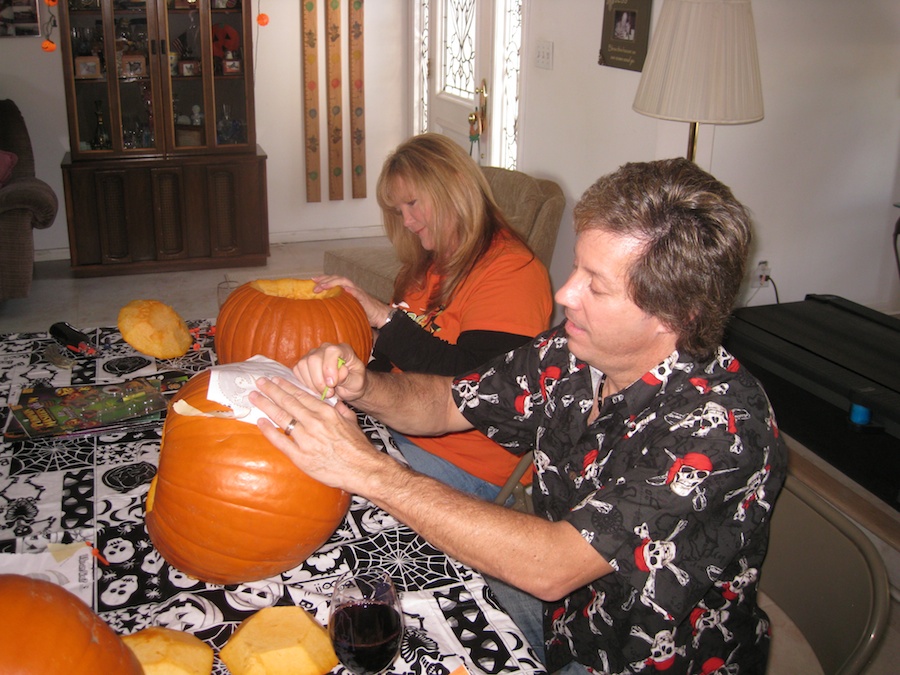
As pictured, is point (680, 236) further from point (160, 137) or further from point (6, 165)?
point (160, 137)

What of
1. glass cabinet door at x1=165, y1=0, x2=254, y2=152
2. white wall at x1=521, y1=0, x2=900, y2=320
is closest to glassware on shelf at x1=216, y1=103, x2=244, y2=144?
glass cabinet door at x1=165, y1=0, x2=254, y2=152

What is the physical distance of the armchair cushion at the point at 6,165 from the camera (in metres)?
3.95

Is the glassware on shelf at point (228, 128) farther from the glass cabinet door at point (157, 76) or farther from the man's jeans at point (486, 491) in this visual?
the man's jeans at point (486, 491)

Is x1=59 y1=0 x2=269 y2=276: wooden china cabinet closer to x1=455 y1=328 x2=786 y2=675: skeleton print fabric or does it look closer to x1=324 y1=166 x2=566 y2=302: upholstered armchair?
x1=324 y1=166 x2=566 y2=302: upholstered armchair

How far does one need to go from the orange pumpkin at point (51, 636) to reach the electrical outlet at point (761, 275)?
8.97ft

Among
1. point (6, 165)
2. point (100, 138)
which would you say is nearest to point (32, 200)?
point (6, 165)

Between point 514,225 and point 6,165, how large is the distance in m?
2.57

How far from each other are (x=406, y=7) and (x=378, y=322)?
4003 millimetres

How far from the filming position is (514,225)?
9.84 ft

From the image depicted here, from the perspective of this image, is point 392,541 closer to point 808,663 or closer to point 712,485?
point 712,485

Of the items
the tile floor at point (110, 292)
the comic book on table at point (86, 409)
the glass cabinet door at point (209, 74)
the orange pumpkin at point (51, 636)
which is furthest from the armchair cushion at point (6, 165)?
the orange pumpkin at point (51, 636)

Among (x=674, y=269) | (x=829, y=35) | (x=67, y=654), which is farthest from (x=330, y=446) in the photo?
(x=829, y=35)

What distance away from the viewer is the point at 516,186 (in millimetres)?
3371

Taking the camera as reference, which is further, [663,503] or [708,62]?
[708,62]
